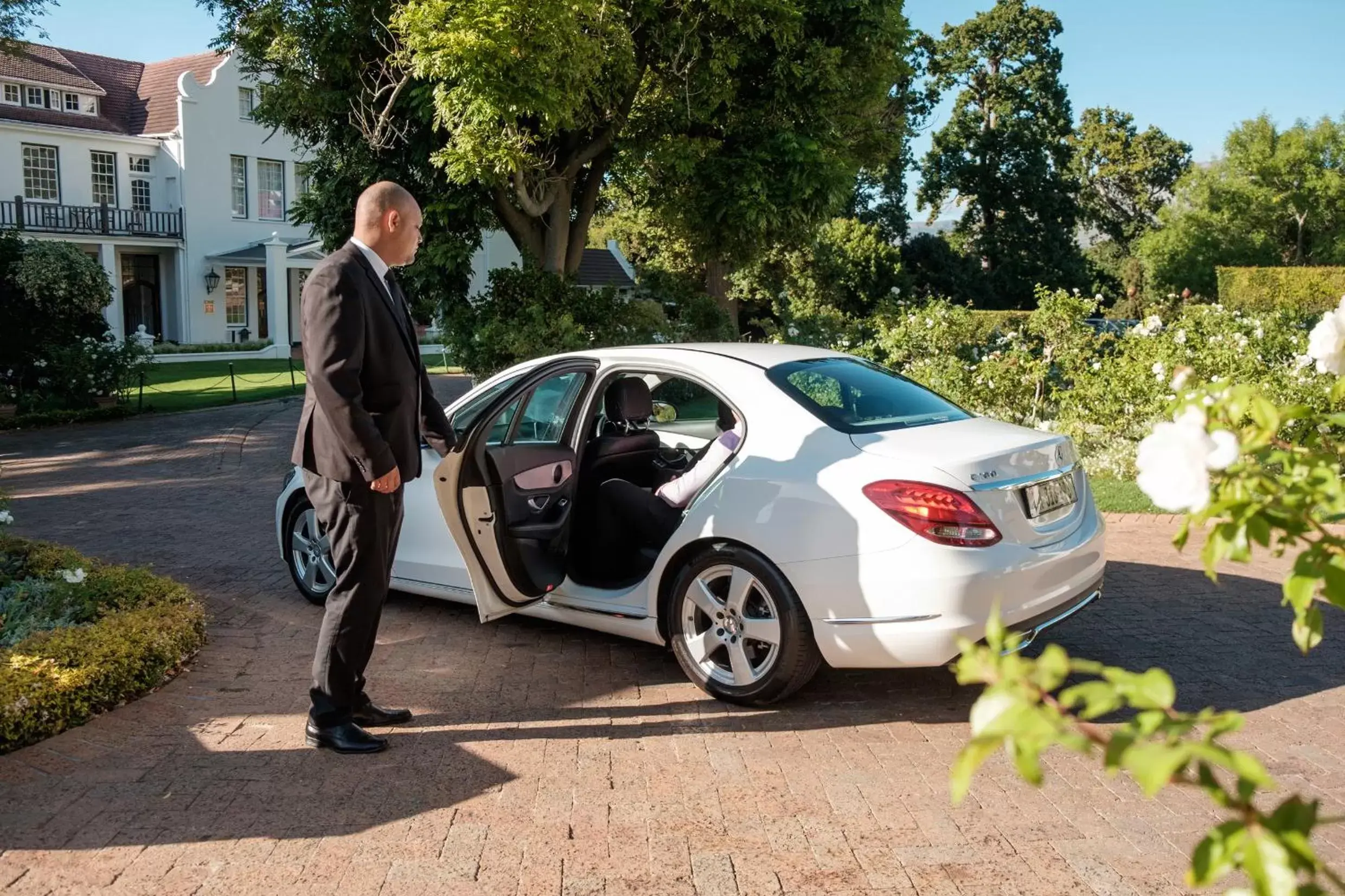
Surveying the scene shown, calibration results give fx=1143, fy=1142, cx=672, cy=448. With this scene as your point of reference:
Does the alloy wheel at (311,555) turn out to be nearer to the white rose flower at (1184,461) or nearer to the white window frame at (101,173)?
the white rose flower at (1184,461)

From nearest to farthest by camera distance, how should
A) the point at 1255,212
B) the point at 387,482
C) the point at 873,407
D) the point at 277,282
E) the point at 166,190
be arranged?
the point at 387,482 < the point at 873,407 < the point at 277,282 < the point at 166,190 < the point at 1255,212

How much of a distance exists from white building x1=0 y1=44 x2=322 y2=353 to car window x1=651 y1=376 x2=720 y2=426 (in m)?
34.4

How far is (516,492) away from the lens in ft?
19.4

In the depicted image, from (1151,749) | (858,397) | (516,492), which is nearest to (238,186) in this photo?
(516,492)

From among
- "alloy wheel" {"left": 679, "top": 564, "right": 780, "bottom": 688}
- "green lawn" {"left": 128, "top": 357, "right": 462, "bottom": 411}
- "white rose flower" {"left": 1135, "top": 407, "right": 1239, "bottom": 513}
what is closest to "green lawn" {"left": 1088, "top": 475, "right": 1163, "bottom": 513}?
"alloy wheel" {"left": 679, "top": 564, "right": 780, "bottom": 688}

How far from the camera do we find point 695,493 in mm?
5254

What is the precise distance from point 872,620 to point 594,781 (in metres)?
1.28

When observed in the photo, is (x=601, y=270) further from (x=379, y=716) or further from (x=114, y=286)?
(x=379, y=716)

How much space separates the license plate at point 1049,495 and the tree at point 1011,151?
4478cm

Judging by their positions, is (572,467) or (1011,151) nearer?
(572,467)

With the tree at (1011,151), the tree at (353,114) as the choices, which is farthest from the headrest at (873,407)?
the tree at (1011,151)

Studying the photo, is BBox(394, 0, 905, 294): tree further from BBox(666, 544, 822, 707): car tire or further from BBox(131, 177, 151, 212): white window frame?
BBox(131, 177, 151, 212): white window frame

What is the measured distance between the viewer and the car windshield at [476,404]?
6062 mm

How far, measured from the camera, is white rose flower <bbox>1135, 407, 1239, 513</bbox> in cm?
157
